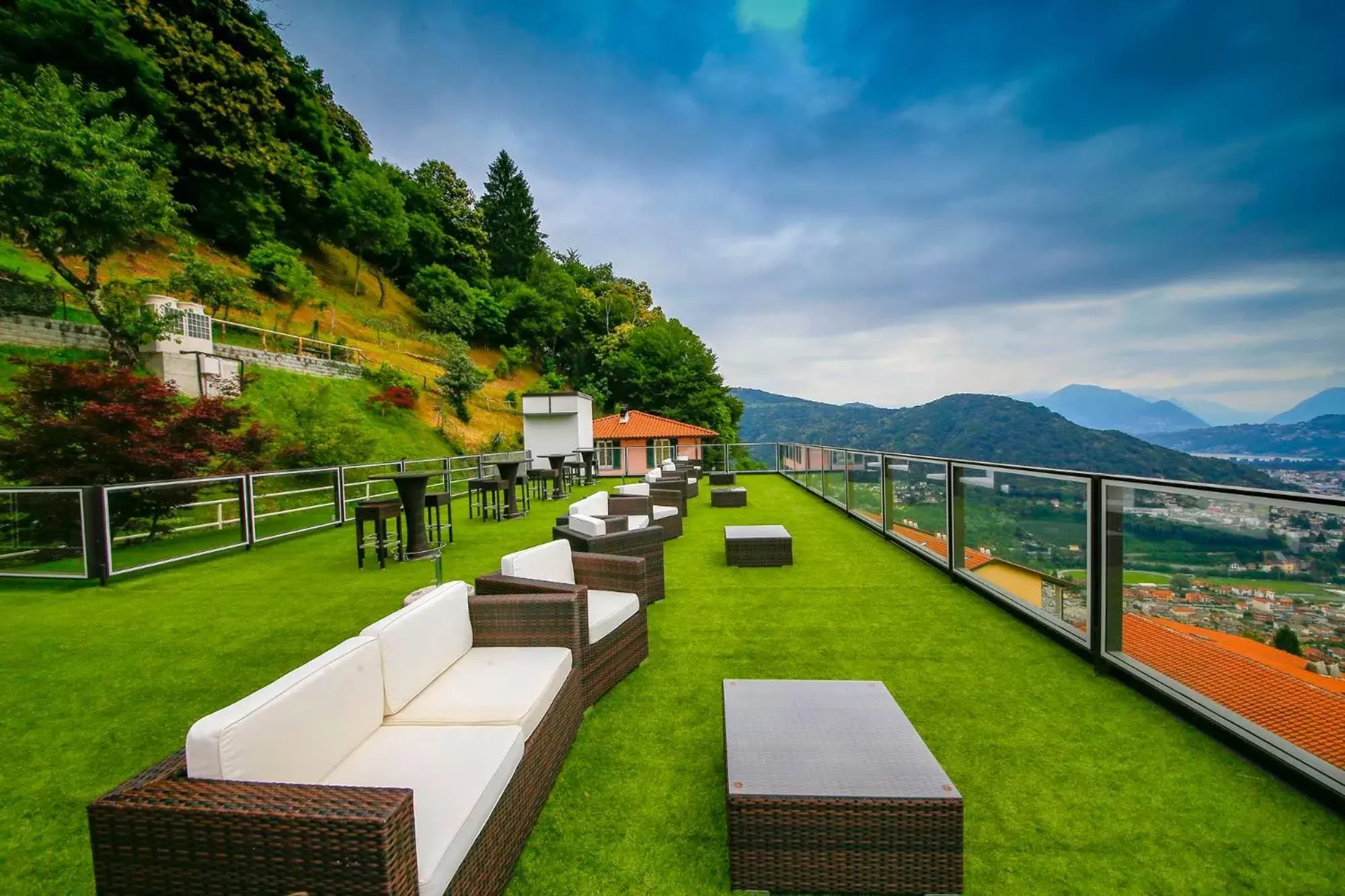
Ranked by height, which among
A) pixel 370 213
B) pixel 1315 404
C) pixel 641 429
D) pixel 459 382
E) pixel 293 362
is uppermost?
pixel 370 213

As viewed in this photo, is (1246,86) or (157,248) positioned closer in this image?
(1246,86)

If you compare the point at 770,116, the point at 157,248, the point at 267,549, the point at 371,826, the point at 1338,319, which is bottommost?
the point at 267,549

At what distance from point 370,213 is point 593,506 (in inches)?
1341

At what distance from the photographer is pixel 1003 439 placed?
2305 centimetres

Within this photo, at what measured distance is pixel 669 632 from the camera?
3889mm

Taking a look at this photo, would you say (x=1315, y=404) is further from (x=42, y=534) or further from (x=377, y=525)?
(x=42, y=534)

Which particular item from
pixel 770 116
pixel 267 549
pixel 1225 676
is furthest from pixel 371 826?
pixel 770 116

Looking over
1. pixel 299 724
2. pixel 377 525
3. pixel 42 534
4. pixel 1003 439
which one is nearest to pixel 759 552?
pixel 377 525

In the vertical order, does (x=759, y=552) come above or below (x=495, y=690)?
below

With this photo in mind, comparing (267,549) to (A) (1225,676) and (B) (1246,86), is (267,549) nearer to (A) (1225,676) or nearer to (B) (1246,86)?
(A) (1225,676)

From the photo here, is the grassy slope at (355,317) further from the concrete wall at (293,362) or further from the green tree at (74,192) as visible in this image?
the concrete wall at (293,362)

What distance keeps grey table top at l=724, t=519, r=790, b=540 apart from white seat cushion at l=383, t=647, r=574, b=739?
336cm

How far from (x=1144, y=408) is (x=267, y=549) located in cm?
6176

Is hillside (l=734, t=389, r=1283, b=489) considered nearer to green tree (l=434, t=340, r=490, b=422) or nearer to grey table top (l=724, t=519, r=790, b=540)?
grey table top (l=724, t=519, r=790, b=540)
